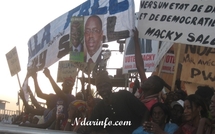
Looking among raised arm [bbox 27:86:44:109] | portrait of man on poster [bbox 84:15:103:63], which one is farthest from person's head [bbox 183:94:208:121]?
raised arm [bbox 27:86:44:109]

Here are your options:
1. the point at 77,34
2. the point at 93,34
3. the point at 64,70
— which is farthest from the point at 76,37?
the point at 64,70

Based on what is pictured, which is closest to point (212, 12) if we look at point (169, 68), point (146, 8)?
point (146, 8)

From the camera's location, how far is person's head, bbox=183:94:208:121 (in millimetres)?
4352

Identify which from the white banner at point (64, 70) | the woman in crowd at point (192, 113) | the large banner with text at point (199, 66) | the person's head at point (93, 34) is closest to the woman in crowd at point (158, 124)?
the woman in crowd at point (192, 113)

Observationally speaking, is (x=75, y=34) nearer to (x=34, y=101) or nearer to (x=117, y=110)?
(x=34, y=101)

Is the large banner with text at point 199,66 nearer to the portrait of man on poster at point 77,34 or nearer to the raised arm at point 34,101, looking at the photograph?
the portrait of man on poster at point 77,34

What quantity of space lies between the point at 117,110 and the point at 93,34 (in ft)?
7.86

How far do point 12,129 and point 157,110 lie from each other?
5.82 feet

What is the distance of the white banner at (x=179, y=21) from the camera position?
232 inches

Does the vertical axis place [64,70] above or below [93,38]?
below

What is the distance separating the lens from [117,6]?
6988mm

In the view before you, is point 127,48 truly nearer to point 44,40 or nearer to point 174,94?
point 44,40

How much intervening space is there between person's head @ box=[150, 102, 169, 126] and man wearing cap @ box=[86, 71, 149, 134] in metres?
0.11

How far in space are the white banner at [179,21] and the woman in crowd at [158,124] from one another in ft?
5.30
